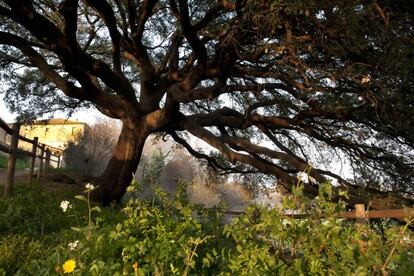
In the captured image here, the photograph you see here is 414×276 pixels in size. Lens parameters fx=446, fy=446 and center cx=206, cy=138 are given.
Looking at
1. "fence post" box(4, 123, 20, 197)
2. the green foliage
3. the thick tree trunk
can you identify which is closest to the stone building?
the thick tree trunk

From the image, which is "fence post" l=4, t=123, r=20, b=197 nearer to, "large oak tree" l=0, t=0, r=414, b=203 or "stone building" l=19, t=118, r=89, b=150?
"large oak tree" l=0, t=0, r=414, b=203

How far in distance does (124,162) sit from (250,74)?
486cm

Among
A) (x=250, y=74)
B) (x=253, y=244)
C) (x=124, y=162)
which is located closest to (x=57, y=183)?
(x=124, y=162)

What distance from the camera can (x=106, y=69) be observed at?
11062 millimetres

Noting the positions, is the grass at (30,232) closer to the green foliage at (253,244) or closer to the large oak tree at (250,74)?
the green foliage at (253,244)

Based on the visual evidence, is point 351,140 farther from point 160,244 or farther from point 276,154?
point 160,244

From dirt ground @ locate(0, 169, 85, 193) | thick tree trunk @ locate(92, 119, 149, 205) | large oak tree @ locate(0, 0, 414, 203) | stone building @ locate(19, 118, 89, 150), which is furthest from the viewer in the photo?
stone building @ locate(19, 118, 89, 150)

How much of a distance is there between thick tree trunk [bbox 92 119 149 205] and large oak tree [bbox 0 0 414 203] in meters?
0.03

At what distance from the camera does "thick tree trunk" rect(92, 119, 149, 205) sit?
42.4ft

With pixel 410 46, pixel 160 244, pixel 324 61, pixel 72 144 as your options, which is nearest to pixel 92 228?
pixel 160 244

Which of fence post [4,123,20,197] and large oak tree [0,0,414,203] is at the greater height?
large oak tree [0,0,414,203]

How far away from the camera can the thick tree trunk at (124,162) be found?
1293cm

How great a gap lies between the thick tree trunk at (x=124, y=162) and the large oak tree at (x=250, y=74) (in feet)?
0.10

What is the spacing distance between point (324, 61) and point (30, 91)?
1247 centimetres
